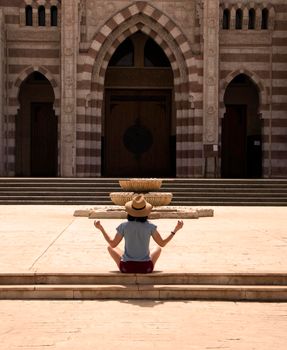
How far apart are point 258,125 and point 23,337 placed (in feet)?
73.9

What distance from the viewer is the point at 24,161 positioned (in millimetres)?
25547

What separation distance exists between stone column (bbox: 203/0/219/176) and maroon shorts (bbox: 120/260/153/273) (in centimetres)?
1669

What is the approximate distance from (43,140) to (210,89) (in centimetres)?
789

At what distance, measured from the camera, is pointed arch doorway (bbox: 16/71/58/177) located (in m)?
25.5

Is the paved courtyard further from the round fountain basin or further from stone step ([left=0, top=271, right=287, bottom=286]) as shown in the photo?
the round fountain basin

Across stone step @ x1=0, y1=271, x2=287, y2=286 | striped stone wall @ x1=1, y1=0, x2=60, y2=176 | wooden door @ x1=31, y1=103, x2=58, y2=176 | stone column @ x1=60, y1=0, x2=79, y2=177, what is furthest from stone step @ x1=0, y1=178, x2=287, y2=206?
stone step @ x1=0, y1=271, x2=287, y2=286

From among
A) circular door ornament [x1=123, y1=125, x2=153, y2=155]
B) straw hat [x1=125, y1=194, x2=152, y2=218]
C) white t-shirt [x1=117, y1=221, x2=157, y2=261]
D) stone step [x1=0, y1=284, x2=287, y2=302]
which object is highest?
circular door ornament [x1=123, y1=125, x2=153, y2=155]

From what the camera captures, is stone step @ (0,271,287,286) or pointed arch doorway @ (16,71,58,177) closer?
stone step @ (0,271,287,286)

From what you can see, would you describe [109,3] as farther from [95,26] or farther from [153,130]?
[153,130]

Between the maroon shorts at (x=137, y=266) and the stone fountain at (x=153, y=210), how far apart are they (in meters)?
6.15

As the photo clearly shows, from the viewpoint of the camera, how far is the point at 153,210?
1243cm

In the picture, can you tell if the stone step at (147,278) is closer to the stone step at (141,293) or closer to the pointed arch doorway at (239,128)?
the stone step at (141,293)

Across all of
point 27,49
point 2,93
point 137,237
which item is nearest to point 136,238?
point 137,237

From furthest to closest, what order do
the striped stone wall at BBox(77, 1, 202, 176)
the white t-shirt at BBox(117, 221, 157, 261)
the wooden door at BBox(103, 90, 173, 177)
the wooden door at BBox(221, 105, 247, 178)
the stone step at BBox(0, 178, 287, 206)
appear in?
the wooden door at BBox(103, 90, 173, 177), the wooden door at BBox(221, 105, 247, 178), the striped stone wall at BBox(77, 1, 202, 176), the stone step at BBox(0, 178, 287, 206), the white t-shirt at BBox(117, 221, 157, 261)
